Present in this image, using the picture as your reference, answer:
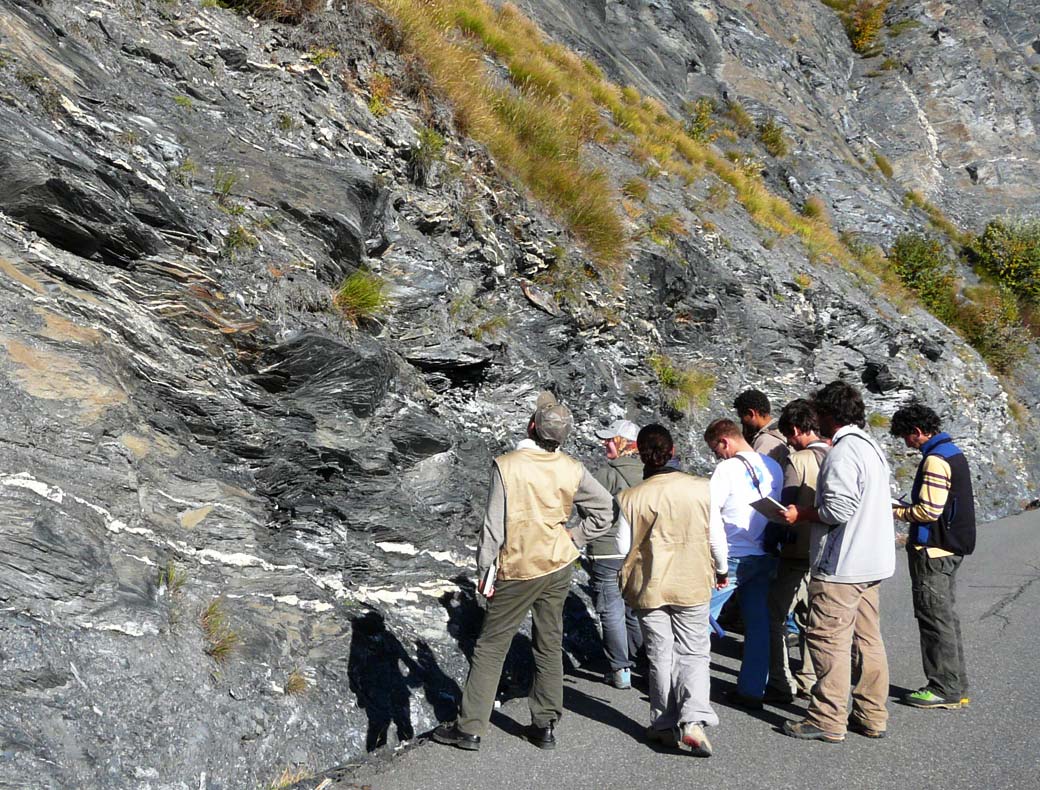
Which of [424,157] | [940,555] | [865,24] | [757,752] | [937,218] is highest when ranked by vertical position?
[865,24]

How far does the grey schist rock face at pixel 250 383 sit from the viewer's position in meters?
3.86

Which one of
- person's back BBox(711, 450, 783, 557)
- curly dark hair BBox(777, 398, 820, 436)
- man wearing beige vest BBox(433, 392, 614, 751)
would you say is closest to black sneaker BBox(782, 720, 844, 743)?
person's back BBox(711, 450, 783, 557)

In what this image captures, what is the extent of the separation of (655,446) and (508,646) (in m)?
1.49

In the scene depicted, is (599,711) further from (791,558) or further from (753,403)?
(753,403)

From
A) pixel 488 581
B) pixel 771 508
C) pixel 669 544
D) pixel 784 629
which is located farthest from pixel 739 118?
pixel 488 581

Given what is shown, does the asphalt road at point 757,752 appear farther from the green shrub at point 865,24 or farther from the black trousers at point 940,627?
the green shrub at point 865,24

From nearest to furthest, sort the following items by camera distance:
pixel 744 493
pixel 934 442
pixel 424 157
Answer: pixel 934 442 < pixel 744 493 < pixel 424 157

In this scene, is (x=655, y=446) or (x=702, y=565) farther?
(x=655, y=446)

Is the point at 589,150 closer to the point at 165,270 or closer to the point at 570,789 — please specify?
the point at 165,270

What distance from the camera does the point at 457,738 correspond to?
171 inches

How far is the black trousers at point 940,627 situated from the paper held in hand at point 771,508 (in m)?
0.93

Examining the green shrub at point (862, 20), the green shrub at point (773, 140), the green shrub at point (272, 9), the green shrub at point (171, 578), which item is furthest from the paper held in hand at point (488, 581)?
the green shrub at point (862, 20)

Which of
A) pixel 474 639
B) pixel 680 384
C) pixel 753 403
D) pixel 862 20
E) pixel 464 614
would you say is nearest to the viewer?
pixel 474 639

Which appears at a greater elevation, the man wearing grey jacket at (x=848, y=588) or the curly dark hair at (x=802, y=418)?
the curly dark hair at (x=802, y=418)
